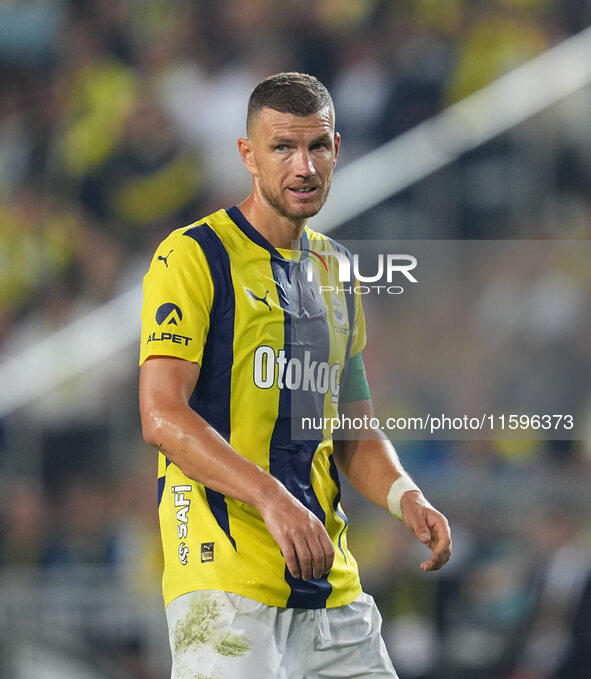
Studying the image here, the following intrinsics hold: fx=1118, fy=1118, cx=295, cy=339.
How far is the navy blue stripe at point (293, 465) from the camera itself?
8.05 feet

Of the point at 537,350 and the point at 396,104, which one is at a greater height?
the point at 396,104

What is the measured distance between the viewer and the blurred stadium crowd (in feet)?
16.5

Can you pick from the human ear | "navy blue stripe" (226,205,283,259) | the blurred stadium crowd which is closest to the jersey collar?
"navy blue stripe" (226,205,283,259)

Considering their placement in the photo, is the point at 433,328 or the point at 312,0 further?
the point at 312,0

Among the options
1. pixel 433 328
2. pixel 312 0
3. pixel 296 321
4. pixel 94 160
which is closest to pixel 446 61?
pixel 312 0

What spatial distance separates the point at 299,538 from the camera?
81.8 inches

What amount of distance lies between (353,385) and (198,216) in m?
3.33

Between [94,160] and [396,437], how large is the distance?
225 centimetres

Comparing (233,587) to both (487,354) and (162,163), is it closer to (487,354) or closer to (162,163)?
(487,354)

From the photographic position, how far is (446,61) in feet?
20.0

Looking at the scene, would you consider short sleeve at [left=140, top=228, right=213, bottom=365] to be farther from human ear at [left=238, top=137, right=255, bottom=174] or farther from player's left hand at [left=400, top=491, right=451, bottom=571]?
player's left hand at [left=400, top=491, right=451, bottom=571]

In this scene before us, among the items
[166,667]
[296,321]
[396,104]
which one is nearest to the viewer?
[296,321]

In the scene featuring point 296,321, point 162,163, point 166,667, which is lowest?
point 166,667

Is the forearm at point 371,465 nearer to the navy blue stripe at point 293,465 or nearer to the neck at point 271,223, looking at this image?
the navy blue stripe at point 293,465
